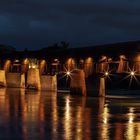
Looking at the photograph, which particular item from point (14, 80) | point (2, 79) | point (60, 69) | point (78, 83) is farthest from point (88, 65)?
point (78, 83)

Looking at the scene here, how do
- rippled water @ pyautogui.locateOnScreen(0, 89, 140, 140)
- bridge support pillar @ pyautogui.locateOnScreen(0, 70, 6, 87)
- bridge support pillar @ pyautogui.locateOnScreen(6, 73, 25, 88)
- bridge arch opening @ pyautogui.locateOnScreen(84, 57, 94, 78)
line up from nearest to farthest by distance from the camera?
rippled water @ pyautogui.locateOnScreen(0, 89, 140, 140)
bridge support pillar @ pyautogui.locateOnScreen(6, 73, 25, 88)
bridge support pillar @ pyautogui.locateOnScreen(0, 70, 6, 87)
bridge arch opening @ pyautogui.locateOnScreen(84, 57, 94, 78)

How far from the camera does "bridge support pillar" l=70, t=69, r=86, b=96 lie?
1576 inches

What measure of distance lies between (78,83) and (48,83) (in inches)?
354

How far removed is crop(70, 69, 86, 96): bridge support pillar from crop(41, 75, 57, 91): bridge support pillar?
22.1 ft

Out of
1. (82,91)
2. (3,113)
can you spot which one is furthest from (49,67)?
(3,113)

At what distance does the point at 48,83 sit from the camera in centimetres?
4934

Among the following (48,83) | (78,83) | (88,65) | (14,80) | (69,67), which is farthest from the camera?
(69,67)

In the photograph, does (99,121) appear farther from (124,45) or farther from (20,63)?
(20,63)

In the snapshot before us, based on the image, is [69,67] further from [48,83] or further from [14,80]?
[48,83]

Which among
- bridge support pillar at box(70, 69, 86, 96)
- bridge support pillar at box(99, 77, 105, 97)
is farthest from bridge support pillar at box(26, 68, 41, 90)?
bridge support pillar at box(99, 77, 105, 97)

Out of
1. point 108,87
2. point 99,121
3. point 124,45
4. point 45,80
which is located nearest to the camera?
point 99,121

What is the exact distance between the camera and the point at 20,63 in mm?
83125

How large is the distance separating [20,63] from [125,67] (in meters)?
25.7

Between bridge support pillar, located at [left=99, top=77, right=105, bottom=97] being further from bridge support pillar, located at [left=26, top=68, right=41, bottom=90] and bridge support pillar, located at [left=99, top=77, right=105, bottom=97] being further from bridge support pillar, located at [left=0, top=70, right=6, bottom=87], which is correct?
bridge support pillar, located at [left=0, top=70, right=6, bottom=87]
